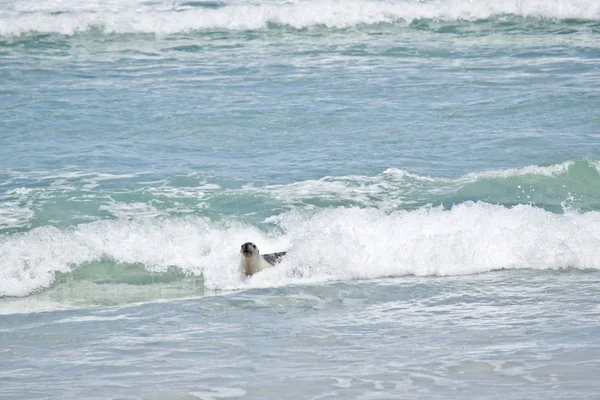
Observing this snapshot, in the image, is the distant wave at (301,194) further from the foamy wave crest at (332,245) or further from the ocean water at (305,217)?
the foamy wave crest at (332,245)

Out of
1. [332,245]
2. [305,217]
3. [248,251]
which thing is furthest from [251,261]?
[305,217]

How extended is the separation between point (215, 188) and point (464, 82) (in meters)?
5.12

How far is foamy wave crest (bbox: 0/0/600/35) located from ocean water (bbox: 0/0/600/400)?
117 cm

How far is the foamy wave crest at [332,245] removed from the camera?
7.27 metres

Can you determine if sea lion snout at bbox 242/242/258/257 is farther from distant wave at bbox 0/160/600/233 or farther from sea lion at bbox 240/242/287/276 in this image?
distant wave at bbox 0/160/600/233

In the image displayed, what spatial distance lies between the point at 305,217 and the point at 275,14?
10631mm

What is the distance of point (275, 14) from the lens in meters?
18.4

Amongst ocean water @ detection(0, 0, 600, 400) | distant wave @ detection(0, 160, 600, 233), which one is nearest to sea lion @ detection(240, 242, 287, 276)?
ocean water @ detection(0, 0, 600, 400)

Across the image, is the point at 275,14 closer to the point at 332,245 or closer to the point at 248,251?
the point at 332,245

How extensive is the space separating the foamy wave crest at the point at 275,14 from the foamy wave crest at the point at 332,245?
33.7 ft

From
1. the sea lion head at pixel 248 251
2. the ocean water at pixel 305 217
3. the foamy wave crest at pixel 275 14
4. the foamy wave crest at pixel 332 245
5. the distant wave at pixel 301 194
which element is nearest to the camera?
the ocean water at pixel 305 217

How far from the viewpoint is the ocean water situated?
16.5 ft

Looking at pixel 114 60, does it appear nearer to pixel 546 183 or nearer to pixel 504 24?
pixel 504 24

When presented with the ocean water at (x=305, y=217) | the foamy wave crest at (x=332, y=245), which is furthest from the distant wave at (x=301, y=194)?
the foamy wave crest at (x=332, y=245)
